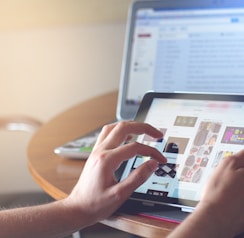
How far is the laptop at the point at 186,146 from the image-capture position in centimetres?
84

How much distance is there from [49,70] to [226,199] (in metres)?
1.27

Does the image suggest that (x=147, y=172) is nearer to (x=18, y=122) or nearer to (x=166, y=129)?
(x=166, y=129)

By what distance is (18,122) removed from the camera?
1.87 metres

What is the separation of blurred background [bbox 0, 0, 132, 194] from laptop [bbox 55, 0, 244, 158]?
1.81 ft

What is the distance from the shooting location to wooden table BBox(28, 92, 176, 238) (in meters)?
0.83

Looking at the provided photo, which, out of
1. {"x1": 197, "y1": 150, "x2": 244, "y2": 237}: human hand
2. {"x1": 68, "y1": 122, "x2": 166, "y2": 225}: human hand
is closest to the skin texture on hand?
{"x1": 68, "y1": 122, "x2": 166, "y2": 225}: human hand

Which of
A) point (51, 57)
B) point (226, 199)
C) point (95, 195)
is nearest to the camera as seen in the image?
point (226, 199)

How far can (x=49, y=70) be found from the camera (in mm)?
1894

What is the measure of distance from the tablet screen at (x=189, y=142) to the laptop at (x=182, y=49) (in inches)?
10.7

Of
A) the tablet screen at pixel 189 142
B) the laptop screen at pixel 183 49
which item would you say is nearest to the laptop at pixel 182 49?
the laptop screen at pixel 183 49

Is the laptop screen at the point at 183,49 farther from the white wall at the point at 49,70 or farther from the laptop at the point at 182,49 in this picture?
the white wall at the point at 49,70

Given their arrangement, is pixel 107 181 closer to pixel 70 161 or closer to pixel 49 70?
pixel 70 161

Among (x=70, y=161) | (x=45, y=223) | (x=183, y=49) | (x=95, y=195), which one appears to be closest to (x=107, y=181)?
(x=95, y=195)

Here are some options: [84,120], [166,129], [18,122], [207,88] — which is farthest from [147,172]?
[18,122]
